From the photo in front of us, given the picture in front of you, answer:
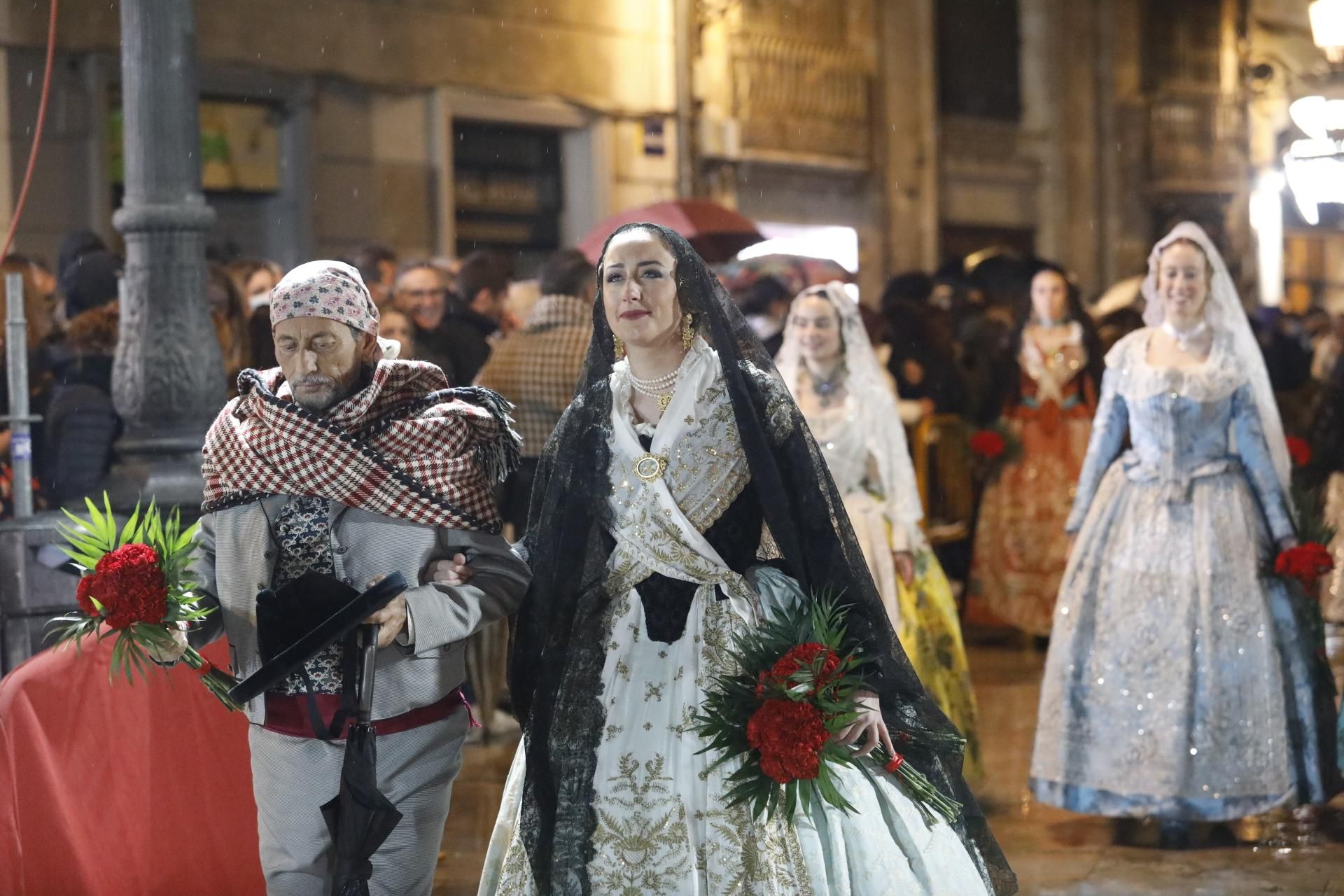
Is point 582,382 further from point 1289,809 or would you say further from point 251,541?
point 1289,809

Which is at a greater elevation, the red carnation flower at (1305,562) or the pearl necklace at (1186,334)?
the pearl necklace at (1186,334)

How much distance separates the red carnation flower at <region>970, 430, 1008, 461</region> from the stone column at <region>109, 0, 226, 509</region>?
20.2 ft

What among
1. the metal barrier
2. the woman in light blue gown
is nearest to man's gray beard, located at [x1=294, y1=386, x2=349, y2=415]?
the metal barrier

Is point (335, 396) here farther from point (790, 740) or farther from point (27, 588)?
point (27, 588)

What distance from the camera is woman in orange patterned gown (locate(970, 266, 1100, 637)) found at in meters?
11.4

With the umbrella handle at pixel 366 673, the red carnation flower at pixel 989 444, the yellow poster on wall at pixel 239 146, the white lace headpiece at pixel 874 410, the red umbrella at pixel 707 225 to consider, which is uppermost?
the yellow poster on wall at pixel 239 146

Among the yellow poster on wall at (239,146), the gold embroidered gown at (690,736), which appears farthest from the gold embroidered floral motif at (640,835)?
the yellow poster on wall at (239,146)

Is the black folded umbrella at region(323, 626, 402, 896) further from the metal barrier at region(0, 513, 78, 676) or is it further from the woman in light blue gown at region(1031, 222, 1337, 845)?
the woman in light blue gown at region(1031, 222, 1337, 845)

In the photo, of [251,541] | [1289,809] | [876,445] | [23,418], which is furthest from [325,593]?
[1289,809]

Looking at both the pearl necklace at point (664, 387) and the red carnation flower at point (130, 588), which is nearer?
the red carnation flower at point (130, 588)

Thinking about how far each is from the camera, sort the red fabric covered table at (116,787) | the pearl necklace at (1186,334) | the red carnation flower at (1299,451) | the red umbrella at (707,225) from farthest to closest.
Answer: the red umbrella at (707,225) → the red carnation flower at (1299,451) → the pearl necklace at (1186,334) → the red fabric covered table at (116,787)

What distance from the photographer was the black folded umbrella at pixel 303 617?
12.7 feet

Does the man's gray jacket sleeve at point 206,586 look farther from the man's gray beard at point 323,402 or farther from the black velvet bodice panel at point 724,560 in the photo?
the black velvet bodice panel at point 724,560

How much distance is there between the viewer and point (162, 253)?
6.30 meters
